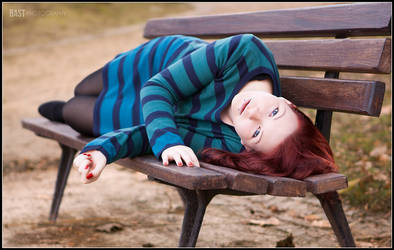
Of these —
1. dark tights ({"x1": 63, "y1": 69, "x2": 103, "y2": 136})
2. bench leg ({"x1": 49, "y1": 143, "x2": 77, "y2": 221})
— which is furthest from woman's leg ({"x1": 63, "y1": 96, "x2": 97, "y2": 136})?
bench leg ({"x1": 49, "y1": 143, "x2": 77, "y2": 221})

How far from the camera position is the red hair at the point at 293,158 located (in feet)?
6.78

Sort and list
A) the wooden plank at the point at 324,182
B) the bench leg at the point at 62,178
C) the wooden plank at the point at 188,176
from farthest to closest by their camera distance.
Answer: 1. the bench leg at the point at 62,178
2. the wooden plank at the point at 324,182
3. the wooden plank at the point at 188,176

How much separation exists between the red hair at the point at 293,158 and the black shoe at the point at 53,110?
1511 mm

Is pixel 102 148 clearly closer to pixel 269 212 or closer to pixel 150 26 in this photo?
pixel 269 212

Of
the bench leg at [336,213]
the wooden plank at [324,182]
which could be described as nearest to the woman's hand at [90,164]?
the wooden plank at [324,182]

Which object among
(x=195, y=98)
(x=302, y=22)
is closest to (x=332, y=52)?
(x=302, y=22)

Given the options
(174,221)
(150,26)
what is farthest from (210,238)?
(150,26)

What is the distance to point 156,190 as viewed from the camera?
4.21 m

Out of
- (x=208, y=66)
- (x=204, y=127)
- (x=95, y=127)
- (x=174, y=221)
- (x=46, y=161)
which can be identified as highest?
(x=208, y=66)

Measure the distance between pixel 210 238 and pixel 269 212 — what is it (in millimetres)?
582

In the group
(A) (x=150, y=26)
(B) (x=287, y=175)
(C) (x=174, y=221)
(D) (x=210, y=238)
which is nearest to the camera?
(B) (x=287, y=175)

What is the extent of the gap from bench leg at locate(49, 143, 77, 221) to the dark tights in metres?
0.45

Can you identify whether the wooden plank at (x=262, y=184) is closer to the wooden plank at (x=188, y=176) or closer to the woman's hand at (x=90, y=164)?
the wooden plank at (x=188, y=176)

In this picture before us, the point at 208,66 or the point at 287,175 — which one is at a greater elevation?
the point at 208,66
